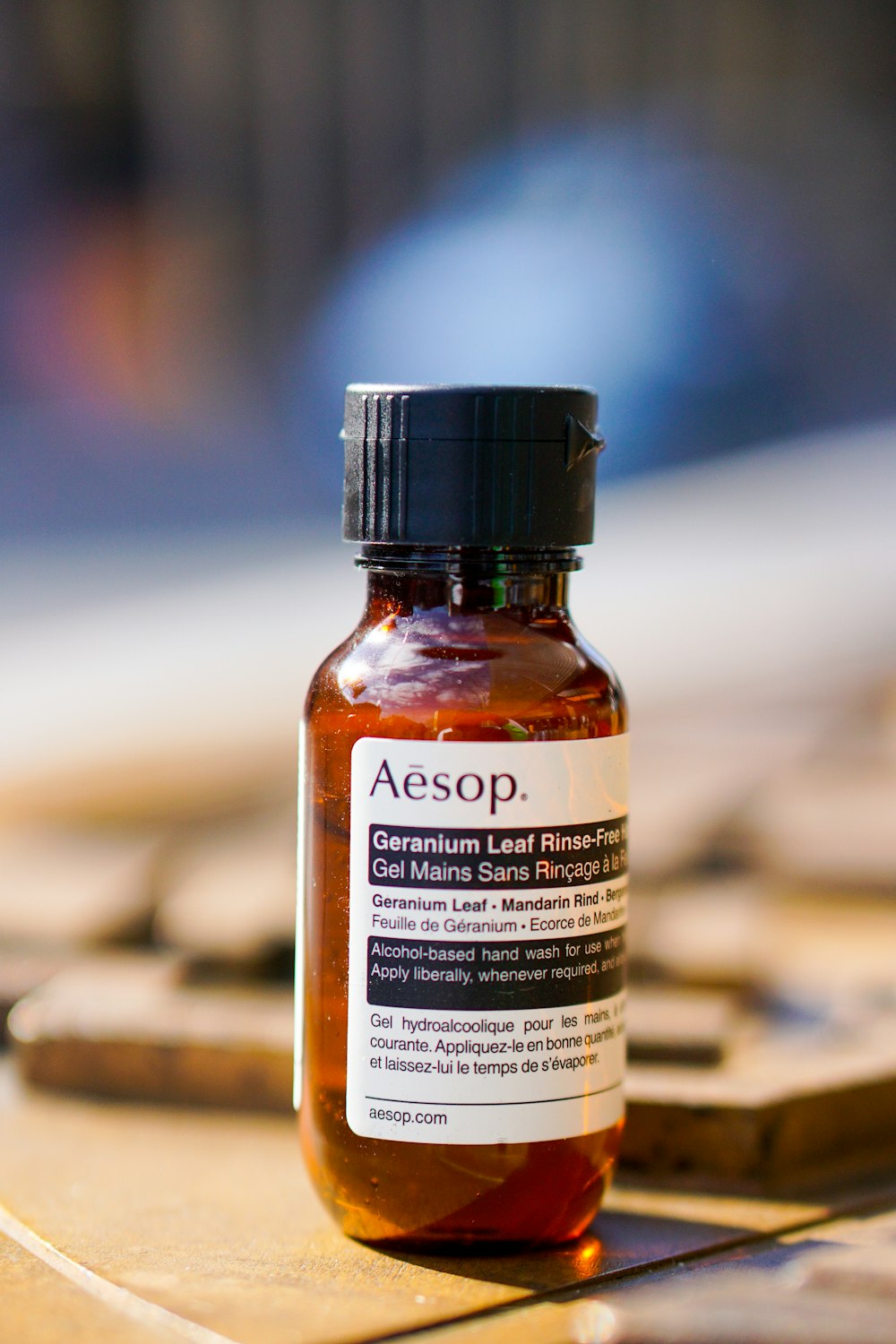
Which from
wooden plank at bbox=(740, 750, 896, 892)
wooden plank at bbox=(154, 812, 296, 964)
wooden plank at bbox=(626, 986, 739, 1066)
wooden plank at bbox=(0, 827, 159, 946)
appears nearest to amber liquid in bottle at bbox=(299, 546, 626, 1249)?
wooden plank at bbox=(626, 986, 739, 1066)

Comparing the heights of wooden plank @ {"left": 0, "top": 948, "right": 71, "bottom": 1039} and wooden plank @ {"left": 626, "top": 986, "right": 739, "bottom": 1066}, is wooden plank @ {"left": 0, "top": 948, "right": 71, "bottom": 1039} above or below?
below

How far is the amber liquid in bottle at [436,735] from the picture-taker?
2.97ft

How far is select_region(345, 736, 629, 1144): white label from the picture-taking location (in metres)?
0.89

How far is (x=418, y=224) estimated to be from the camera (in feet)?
18.5

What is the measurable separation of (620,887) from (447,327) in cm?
492

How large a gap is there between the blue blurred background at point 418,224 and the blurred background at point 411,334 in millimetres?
12

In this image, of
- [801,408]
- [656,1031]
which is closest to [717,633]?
[656,1031]

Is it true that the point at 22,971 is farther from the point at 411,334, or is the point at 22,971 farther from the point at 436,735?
the point at 411,334

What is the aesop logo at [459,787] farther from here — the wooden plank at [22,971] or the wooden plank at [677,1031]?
the wooden plank at [22,971]

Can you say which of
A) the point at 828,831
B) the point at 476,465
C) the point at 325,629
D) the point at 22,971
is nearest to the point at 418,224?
the point at 325,629

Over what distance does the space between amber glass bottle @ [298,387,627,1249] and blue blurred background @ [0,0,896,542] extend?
3982mm

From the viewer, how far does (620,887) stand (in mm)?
955

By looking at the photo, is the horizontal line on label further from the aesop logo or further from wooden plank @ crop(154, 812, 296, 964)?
wooden plank @ crop(154, 812, 296, 964)

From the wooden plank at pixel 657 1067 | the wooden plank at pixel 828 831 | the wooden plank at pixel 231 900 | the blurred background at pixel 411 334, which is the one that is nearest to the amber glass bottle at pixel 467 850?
the wooden plank at pixel 657 1067
